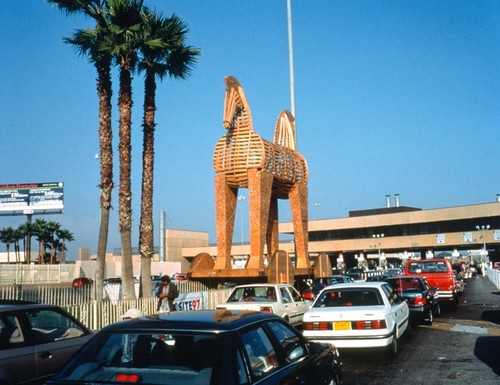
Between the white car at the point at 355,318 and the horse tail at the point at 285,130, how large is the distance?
15458mm

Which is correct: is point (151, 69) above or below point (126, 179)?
above

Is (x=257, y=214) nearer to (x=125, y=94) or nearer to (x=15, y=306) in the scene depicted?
(x=125, y=94)

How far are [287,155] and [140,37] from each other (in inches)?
325

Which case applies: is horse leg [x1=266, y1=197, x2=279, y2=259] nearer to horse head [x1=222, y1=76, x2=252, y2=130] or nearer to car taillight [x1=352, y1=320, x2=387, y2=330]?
horse head [x1=222, y1=76, x2=252, y2=130]

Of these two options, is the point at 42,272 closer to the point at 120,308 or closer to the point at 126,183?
the point at 126,183

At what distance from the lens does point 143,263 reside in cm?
2022

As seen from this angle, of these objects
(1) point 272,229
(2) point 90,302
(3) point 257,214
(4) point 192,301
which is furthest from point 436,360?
(1) point 272,229

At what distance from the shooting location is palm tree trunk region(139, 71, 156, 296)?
797 inches

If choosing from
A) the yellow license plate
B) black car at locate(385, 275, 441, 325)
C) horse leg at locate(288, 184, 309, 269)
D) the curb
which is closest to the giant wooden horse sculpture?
horse leg at locate(288, 184, 309, 269)

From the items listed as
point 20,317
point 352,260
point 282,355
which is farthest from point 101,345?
point 352,260

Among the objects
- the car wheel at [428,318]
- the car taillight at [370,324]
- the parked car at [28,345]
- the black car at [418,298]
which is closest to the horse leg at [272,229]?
the black car at [418,298]

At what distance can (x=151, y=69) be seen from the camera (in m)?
21.9

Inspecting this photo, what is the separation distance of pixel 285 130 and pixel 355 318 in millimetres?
17251

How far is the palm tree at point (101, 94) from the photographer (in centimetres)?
1894
